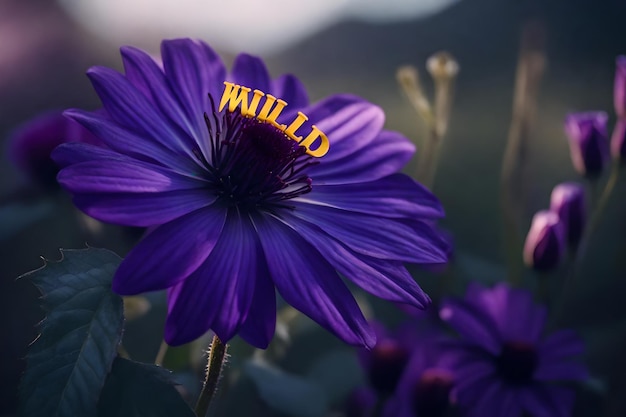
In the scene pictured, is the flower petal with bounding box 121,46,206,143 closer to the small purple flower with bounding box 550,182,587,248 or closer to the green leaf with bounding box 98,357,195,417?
the green leaf with bounding box 98,357,195,417

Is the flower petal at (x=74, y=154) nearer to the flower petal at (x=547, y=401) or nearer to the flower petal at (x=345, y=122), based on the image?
the flower petal at (x=345, y=122)

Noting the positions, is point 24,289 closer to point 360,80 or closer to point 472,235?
point 472,235

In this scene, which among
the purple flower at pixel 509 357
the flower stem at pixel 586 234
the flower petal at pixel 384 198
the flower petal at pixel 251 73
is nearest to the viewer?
the flower petal at pixel 384 198

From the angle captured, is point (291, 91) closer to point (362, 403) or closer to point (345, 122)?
point (345, 122)

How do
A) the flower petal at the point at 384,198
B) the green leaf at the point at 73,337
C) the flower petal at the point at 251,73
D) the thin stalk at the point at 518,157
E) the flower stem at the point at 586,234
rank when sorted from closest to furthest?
the green leaf at the point at 73,337, the flower petal at the point at 384,198, the flower petal at the point at 251,73, the flower stem at the point at 586,234, the thin stalk at the point at 518,157

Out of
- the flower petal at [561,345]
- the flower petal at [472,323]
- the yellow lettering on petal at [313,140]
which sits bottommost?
the flower petal at [561,345]

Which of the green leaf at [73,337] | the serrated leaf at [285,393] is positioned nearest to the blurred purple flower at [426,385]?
the serrated leaf at [285,393]

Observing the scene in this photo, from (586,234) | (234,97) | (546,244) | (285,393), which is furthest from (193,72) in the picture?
(586,234)
